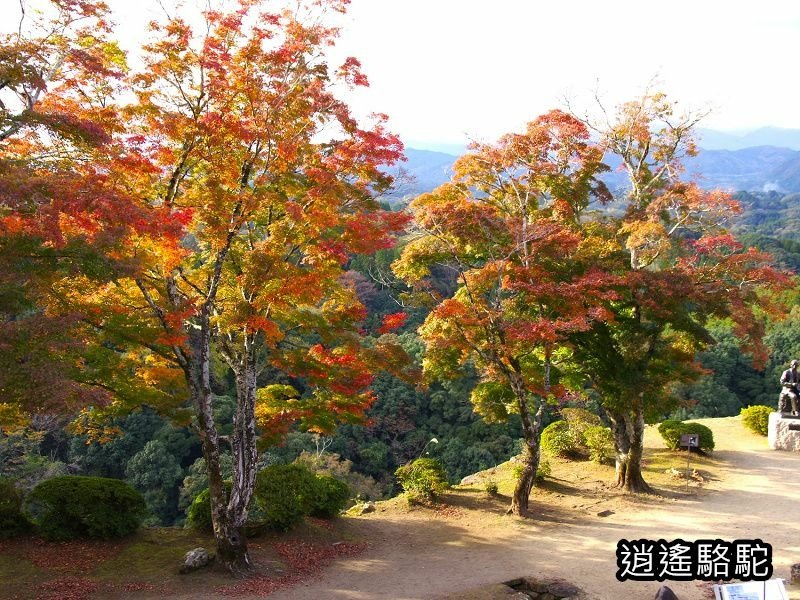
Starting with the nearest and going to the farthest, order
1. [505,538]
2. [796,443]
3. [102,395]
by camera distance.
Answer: [102,395], [505,538], [796,443]

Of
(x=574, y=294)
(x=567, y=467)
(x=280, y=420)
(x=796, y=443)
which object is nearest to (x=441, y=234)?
(x=574, y=294)

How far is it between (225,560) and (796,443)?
1698cm

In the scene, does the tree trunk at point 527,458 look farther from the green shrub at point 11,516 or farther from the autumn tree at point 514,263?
the green shrub at point 11,516

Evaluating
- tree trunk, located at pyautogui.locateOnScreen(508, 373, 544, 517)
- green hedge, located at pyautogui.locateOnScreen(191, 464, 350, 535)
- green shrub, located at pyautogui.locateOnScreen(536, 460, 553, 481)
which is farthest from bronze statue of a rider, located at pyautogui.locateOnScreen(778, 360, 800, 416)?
green hedge, located at pyautogui.locateOnScreen(191, 464, 350, 535)

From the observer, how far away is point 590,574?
9.16 m

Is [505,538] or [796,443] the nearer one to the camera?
[505,538]

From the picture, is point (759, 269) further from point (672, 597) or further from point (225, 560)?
point (225, 560)

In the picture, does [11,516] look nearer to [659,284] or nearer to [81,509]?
[81,509]

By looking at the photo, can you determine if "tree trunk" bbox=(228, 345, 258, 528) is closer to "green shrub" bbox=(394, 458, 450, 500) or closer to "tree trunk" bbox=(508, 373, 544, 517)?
"green shrub" bbox=(394, 458, 450, 500)

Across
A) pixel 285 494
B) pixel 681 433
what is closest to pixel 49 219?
pixel 285 494

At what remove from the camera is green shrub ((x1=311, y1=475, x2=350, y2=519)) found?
11508 millimetres

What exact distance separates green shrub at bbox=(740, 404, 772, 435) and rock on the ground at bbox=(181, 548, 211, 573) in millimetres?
18713

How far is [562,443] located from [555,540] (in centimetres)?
673

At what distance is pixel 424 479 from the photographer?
43.3 feet
